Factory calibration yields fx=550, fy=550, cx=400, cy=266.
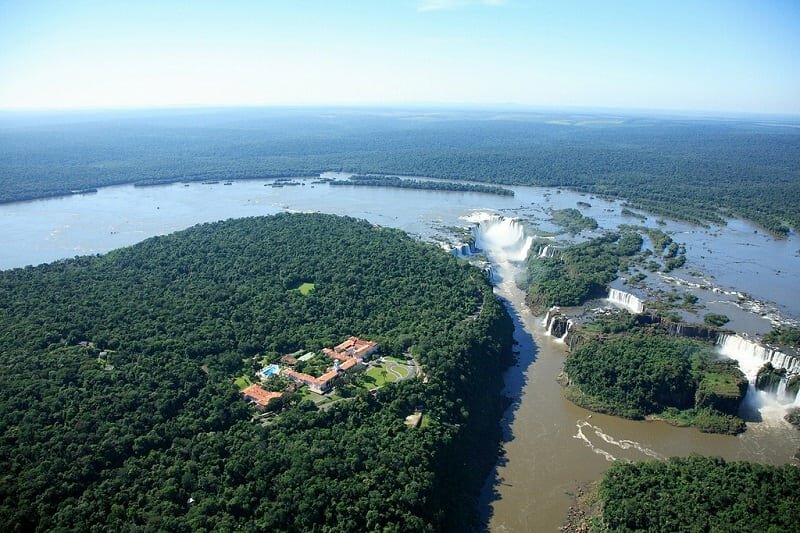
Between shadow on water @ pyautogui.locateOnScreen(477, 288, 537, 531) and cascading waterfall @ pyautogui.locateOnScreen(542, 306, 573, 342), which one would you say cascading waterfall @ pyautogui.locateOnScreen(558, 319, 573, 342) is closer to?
cascading waterfall @ pyautogui.locateOnScreen(542, 306, 573, 342)

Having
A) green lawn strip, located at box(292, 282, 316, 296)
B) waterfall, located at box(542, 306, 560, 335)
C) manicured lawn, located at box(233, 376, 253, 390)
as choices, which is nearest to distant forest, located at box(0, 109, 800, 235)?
waterfall, located at box(542, 306, 560, 335)

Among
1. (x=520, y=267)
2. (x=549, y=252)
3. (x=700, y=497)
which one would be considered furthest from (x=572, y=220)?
(x=700, y=497)

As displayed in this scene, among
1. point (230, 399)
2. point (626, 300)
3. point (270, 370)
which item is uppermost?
point (230, 399)

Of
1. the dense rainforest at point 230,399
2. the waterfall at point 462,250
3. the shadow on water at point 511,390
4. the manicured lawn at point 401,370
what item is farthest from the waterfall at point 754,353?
the waterfall at point 462,250

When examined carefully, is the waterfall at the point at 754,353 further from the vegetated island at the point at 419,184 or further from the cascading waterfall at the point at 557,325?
the vegetated island at the point at 419,184

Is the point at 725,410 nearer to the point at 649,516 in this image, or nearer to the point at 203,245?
the point at 649,516

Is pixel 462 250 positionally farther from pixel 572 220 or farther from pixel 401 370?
pixel 401 370
